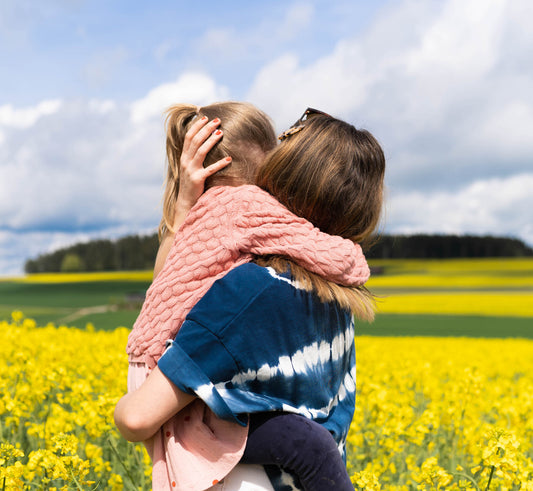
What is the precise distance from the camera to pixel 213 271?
1.42 m

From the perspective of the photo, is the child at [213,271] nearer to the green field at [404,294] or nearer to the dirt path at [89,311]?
the green field at [404,294]

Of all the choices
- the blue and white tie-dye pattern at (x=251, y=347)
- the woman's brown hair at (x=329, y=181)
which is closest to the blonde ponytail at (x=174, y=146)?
the woman's brown hair at (x=329, y=181)

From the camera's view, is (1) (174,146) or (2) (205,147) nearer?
(2) (205,147)

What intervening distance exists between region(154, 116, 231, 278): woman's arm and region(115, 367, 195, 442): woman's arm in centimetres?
45

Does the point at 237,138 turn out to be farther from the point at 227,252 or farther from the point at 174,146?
the point at 227,252

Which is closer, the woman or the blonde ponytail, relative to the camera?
the woman

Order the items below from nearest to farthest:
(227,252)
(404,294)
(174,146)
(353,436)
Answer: (227,252)
(174,146)
(353,436)
(404,294)

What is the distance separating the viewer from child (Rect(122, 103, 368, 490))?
4.50 ft

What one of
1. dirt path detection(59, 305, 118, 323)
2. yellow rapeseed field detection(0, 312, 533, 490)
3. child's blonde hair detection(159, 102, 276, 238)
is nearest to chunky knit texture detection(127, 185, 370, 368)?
child's blonde hair detection(159, 102, 276, 238)

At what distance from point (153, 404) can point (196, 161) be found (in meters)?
0.66

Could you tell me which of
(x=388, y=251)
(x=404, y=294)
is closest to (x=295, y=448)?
(x=404, y=294)

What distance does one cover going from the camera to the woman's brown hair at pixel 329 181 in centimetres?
145

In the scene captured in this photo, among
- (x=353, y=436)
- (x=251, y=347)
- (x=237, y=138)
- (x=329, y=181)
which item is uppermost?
(x=237, y=138)

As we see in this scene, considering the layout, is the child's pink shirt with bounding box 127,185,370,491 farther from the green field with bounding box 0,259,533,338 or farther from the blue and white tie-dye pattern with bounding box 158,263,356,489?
the green field with bounding box 0,259,533,338
